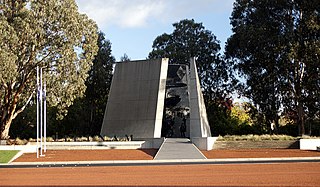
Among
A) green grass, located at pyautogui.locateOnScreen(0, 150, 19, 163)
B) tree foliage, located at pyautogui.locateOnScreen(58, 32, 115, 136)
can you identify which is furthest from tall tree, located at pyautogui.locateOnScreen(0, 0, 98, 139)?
tree foliage, located at pyautogui.locateOnScreen(58, 32, 115, 136)

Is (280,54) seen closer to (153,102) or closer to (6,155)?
(153,102)

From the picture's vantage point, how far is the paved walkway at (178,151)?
27.6 m

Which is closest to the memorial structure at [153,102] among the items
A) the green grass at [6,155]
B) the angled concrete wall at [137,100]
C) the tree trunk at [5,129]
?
the angled concrete wall at [137,100]

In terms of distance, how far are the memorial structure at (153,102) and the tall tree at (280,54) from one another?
1160cm

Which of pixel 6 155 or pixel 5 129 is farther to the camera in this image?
pixel 5 129

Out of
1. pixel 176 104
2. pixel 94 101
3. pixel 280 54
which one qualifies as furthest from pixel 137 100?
pixel 94 101

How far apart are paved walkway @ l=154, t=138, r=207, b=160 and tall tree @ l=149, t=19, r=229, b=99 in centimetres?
2694

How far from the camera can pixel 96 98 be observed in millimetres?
58344

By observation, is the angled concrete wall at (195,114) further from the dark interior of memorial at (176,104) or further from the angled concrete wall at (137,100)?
the dark interior of memorial at (176,104)

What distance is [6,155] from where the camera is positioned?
2781cm

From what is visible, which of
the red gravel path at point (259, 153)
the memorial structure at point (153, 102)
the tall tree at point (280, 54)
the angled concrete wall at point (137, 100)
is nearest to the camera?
the red gravel path at point (259, 153)

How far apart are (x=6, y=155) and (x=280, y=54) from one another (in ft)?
98.7

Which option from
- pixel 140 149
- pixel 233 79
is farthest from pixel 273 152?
pixel 233 79

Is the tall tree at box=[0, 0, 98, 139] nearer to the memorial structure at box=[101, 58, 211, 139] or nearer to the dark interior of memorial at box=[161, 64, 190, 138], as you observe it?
the memorial structure at box=[101, 58, 211, 139]
